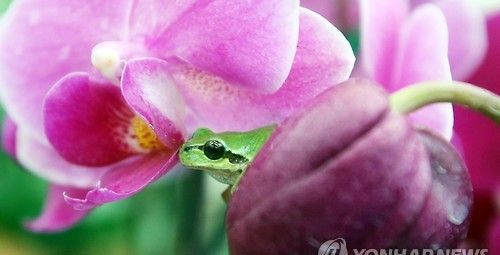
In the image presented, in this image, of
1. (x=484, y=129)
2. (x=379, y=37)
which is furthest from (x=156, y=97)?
(x=484, y=129)

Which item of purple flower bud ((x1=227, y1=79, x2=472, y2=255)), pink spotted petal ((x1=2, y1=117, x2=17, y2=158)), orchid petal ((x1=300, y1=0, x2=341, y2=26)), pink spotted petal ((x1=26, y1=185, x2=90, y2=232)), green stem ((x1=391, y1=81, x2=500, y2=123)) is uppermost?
green stem ((x1=391, y1=81, x2=500, y2=123))

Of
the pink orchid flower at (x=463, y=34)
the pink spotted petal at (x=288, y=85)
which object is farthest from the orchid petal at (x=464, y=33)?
the pink spotted petal at (x=288, y=85)

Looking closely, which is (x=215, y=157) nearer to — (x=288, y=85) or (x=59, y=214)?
(x=288, y=85)

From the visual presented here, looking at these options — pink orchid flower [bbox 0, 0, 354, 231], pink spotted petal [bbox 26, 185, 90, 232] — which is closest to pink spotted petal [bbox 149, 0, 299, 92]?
pink orchid flower [bbox 0, 0, 354, 231]

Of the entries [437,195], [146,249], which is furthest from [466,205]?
[146,249]

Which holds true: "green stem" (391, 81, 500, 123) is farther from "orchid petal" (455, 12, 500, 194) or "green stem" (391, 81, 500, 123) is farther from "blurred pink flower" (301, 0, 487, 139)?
"orchid petal" (455, 12, 500, 194)

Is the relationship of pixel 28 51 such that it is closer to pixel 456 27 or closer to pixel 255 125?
pixel 255 125

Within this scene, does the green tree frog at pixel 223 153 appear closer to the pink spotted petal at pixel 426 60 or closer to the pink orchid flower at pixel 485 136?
the pink spotted petal at pixel 426 60

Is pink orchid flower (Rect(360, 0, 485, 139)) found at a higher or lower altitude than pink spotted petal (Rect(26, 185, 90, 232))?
higher
